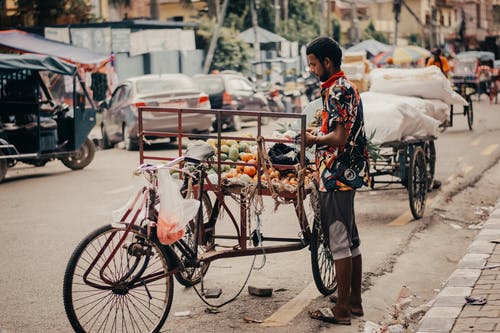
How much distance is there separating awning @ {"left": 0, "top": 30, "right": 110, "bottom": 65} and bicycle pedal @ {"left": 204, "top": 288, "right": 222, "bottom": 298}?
16.3 metres

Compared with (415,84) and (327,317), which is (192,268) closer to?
(327,317)

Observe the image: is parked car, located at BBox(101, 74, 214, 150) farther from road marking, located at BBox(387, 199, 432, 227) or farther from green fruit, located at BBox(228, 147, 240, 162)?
green fruit, located at BBox(228, 147, 240, 162)

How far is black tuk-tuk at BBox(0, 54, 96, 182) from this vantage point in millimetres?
15289

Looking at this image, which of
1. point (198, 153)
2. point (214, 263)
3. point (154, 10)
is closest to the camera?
point (198, 153)

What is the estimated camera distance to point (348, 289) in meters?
6.02

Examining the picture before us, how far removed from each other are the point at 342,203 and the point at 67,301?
1862mm

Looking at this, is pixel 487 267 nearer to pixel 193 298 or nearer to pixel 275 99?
pixel 193 298

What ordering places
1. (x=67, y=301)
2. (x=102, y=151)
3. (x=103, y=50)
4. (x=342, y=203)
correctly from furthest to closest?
(x=103, y=50), (x=102, y=151), (x=342, y=203), (x=67, y=301)

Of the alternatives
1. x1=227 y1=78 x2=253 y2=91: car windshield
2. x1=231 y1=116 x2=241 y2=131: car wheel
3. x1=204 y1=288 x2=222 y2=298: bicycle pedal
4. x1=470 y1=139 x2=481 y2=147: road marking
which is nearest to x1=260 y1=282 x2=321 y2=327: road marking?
x1=204 y1=288 x2=222 y2=298: bicycle pedal

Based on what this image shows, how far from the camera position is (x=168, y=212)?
18.1 feet

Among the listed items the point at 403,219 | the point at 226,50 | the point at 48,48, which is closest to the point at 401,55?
the point at 226,50

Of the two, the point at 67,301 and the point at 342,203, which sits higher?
the point at 342,203

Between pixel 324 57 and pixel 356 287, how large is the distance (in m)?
1.57

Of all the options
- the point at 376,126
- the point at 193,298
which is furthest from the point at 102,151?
the point at 193,298
